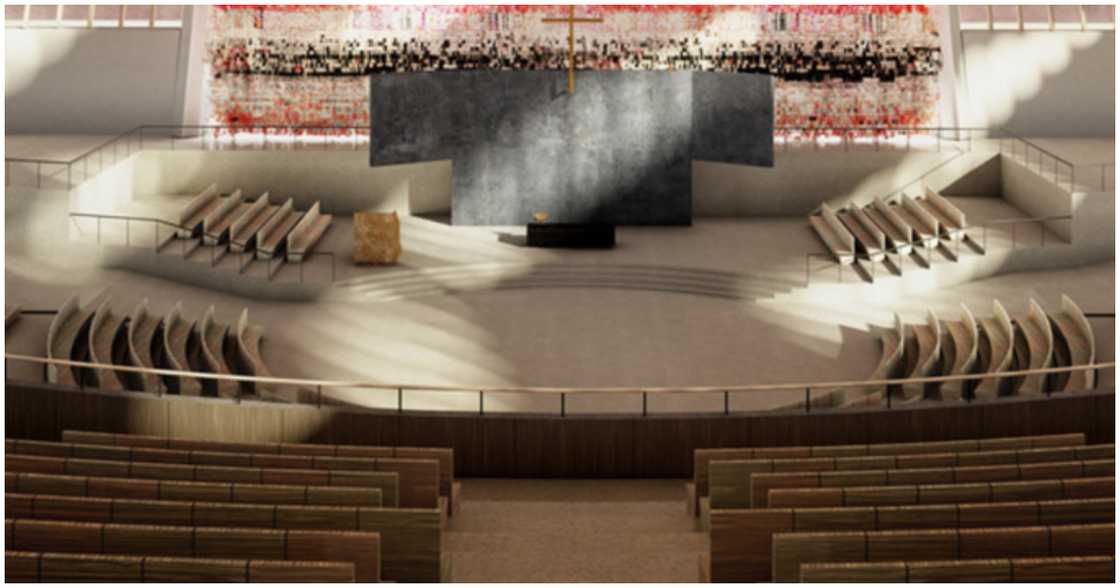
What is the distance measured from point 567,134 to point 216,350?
29.8 feet

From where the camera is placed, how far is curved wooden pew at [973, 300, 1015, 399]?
55.4 feet

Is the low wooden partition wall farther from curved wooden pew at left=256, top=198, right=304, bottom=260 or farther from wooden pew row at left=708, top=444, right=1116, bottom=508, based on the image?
curved wooden pew at left=256, top=198, right=304, bottom=260

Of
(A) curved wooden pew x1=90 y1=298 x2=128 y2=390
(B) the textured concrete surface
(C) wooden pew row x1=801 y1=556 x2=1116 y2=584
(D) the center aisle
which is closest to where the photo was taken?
(C) wooden pew row x1=801 y1=556 x2=1116 y2=584

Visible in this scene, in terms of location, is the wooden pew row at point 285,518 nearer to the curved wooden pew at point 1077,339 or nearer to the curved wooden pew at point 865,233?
the curved wooden pew at point 1077,339

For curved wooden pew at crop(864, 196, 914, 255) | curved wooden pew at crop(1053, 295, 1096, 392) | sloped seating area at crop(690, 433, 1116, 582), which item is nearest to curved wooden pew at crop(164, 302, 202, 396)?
sloped seating area at crop(690, 433, 1116, 582)

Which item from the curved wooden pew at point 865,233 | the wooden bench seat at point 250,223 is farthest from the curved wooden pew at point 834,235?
the wooden bench seat at point 250,223

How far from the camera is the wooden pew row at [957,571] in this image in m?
8.18

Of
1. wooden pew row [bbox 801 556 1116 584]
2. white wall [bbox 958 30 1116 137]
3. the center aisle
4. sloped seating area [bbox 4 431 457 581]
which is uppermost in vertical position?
white wall [bbox 958 30 1116 137]

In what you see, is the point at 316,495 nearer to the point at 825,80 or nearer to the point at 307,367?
the point at 307,367

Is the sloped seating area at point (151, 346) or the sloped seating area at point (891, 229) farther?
the sloped seating area at point (891, 229)

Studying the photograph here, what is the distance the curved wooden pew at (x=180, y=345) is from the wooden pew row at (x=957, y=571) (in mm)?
8896

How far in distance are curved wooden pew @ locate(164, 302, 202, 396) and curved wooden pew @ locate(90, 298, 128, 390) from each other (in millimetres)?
549

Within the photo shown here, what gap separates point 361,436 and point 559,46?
18.3m

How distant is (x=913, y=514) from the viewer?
9.80 meters
